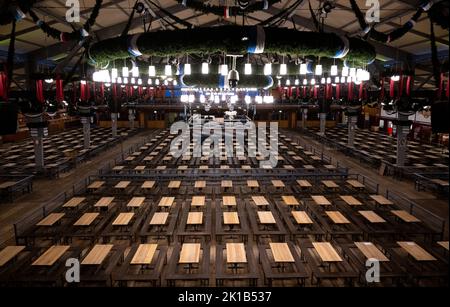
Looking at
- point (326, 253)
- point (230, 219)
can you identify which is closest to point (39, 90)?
point (230, 219)

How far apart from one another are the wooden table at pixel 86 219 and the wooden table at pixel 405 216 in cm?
1020

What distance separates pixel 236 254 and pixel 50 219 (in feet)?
21.7

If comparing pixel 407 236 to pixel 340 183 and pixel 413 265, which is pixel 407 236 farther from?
pixel 340 183

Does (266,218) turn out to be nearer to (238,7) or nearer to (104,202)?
(104,202)

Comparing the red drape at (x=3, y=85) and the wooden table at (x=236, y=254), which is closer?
the red drape at (x=3, y=85)

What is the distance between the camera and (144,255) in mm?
9180

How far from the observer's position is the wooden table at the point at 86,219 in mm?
11523

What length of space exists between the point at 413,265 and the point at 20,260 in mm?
10538

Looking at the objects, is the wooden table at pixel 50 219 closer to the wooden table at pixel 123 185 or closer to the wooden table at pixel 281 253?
the wooden table at pixel 123 185

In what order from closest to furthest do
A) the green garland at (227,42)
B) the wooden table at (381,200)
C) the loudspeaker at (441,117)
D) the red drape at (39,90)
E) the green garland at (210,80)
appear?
the loudspeaker at (441,117) < the green garland at (227,42) < the wooden table at (381,200) < the red drape at (39,90) < the green garland at (210,80)

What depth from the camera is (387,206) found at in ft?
45.9

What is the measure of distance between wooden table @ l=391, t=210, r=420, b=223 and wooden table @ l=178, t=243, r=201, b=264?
6.98 m

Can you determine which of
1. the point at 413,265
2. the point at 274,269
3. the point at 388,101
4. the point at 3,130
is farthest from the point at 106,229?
the point at 388,101

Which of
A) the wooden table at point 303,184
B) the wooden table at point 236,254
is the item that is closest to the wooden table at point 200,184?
the wooden table at point 303,184
